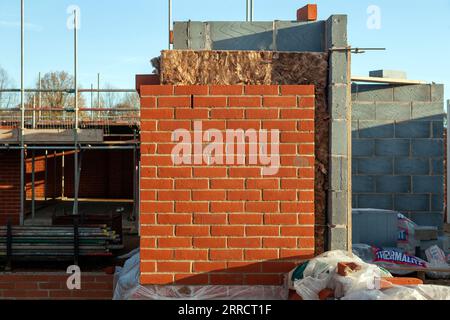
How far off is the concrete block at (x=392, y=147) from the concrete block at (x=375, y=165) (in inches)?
4.7

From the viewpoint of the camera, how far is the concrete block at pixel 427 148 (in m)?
8.48

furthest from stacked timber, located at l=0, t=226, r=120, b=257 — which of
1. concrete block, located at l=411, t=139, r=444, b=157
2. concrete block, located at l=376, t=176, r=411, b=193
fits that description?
concrete block, located at l=411, t=139, r=444, b=157

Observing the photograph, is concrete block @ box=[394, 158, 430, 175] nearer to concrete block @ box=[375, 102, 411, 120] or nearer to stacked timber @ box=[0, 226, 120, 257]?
concrete block @ box=[375, 102, 411, 120]

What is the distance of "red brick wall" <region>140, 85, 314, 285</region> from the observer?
A: 349cm

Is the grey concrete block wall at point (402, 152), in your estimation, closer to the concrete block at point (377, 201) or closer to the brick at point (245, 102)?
the concrete block at point (377, 201)

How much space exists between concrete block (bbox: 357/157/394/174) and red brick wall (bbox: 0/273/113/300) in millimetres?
4875

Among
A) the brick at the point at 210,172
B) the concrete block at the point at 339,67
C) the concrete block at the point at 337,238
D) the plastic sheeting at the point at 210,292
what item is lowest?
the plastic sheeting at the point at 210,292

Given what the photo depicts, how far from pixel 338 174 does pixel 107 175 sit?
15.4 metres

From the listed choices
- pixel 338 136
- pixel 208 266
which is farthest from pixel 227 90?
pixel 208 266

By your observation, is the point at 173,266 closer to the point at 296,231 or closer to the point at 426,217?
the point at 296,231

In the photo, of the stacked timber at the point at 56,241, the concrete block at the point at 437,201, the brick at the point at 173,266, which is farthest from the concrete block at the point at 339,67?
the concrete block at the point at 437,201

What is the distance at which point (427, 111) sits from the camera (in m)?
8.49

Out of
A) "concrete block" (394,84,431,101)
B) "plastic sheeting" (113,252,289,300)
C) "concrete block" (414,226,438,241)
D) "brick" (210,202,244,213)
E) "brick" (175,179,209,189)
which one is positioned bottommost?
"concrete block" (414,226,438,241)
